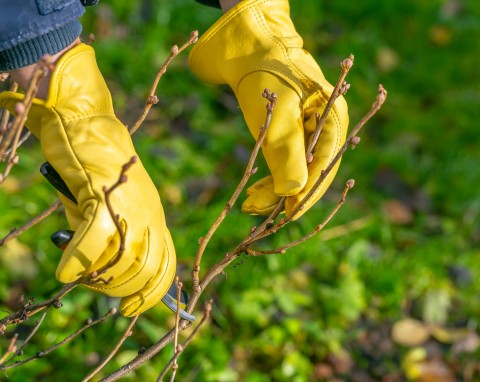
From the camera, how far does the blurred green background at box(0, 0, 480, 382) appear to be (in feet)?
8.14

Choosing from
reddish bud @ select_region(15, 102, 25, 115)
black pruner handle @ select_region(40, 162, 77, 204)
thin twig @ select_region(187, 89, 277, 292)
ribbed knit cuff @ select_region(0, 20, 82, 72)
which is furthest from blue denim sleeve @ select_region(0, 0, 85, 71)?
thin twig @ select_region(187, 89, 277, 292)

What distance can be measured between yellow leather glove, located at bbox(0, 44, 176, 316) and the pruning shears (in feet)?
0.07

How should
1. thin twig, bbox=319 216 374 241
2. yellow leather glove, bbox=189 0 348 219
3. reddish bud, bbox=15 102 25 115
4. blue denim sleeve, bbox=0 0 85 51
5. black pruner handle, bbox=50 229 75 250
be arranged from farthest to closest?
1. thin twig, bbox=319 216 374 241
2. yellow leather glove, bbox=189 0 348 219
3. blue denim sleeve, bbox=0 0 85 51
4. black pruner handle, bbox=50 229 75 250
5. reddish bud, bbox=15 102 25 115

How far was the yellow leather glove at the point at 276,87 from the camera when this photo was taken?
5.15ft

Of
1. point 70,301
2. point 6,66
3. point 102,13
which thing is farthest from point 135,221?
point 102,13

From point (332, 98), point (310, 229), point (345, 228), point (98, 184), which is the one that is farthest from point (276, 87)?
point (345, 228)

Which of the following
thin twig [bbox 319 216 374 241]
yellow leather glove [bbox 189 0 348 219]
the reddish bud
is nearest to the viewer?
the reddish bud

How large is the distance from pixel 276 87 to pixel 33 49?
50 centimetres

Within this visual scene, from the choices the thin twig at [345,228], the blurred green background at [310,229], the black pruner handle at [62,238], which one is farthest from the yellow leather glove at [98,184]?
Answer: the thin twig at [345,228]

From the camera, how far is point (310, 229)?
292cm

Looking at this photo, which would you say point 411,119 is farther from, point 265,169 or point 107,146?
point 107,146

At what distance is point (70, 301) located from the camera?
7.92 feet

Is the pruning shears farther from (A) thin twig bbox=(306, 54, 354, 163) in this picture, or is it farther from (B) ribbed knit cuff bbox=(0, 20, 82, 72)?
(A) thin twig bbox=(306, 54, 354, 163)

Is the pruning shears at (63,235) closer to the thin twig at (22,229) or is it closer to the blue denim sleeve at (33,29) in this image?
the thin twig at (22,229)
